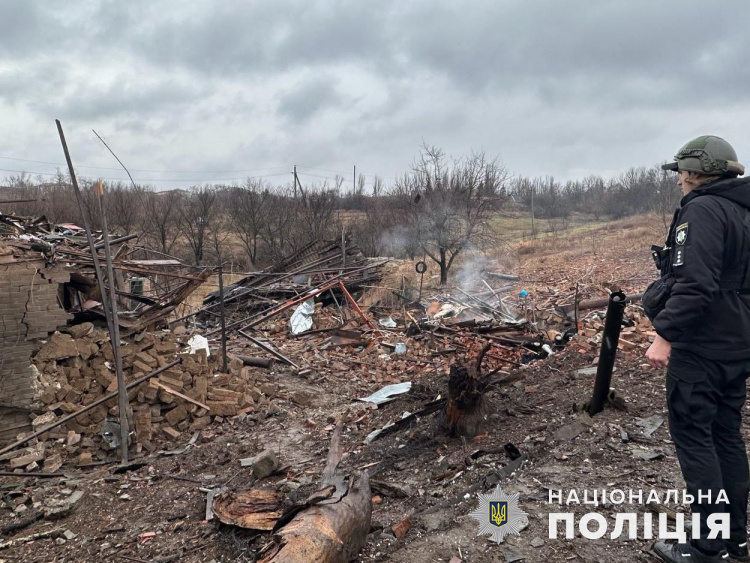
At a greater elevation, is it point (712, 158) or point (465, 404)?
point (712, 158)

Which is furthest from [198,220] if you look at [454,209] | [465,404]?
[465,404]

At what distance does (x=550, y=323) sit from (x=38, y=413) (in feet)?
32.9

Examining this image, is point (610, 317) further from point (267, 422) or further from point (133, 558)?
point (267, 422)

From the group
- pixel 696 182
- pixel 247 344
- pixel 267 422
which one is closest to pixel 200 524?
pixel 267 422

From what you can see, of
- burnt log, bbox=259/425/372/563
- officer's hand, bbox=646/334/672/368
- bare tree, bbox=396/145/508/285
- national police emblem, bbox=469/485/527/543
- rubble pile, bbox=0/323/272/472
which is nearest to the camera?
officer's hand, bbox=646/334/672/368

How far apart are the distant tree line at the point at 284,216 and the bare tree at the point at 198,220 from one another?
0.06 metres

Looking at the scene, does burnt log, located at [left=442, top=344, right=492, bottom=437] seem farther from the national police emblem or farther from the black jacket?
the black jacket

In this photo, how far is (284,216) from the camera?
87.9 ft

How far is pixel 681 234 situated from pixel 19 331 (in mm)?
7218

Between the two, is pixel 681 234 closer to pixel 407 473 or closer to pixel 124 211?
pixel 407 473

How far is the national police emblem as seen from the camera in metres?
3.03

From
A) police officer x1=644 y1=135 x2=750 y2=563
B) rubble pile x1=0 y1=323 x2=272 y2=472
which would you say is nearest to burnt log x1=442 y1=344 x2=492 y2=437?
police officer x1=644 y1=135 x2=750 y2=563

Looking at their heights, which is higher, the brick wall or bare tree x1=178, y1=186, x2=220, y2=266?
bare tree x1=178, y1=186, x2=220, y2=266

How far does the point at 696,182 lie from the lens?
8.46ft
